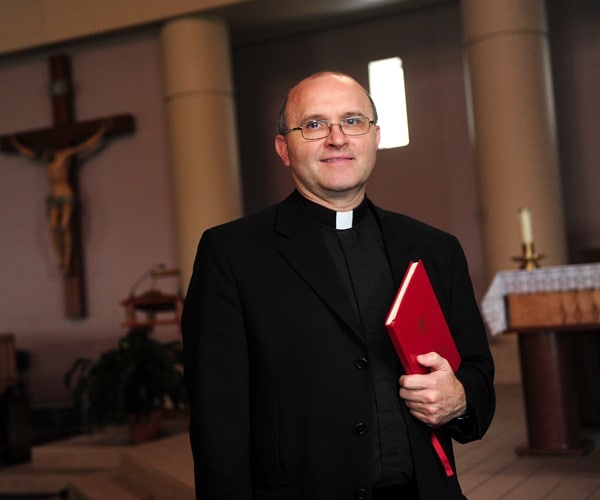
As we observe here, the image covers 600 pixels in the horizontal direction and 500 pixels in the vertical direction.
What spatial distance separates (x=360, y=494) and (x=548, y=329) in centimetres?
361

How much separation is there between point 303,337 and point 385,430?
0.27 m

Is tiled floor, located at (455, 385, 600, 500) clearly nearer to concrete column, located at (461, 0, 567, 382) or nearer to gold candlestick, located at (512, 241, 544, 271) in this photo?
gold candlestick, located at (512, 241, 544, 271)

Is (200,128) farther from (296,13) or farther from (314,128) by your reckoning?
(314,128)

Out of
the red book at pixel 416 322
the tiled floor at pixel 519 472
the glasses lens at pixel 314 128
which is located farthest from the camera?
the tiled floor at pixel 519 472

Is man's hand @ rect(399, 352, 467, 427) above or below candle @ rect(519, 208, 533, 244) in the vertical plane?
below

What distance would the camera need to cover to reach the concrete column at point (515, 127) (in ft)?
30.3

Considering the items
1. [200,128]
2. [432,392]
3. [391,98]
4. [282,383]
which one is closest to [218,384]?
[282,383]

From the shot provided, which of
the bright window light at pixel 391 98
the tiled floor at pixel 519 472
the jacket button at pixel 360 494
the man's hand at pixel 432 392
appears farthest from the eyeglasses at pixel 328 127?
the bright window light at pixel 391 98

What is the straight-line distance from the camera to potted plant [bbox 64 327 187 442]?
7.65 m

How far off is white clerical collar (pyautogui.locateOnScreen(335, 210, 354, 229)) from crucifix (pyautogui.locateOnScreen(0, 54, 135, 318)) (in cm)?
959

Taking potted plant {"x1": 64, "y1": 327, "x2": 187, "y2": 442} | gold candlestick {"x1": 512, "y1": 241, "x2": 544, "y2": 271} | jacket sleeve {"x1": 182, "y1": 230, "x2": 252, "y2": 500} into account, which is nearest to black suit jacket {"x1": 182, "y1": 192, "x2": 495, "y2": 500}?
jacket sleeve {"x1": 182, "y1": 230, "x2": 252, "y2": 500}

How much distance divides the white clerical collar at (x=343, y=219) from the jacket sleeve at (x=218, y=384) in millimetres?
283

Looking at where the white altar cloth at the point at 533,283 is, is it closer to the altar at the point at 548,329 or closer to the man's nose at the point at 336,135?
the altar at the point at 548,329

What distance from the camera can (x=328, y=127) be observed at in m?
2.22
